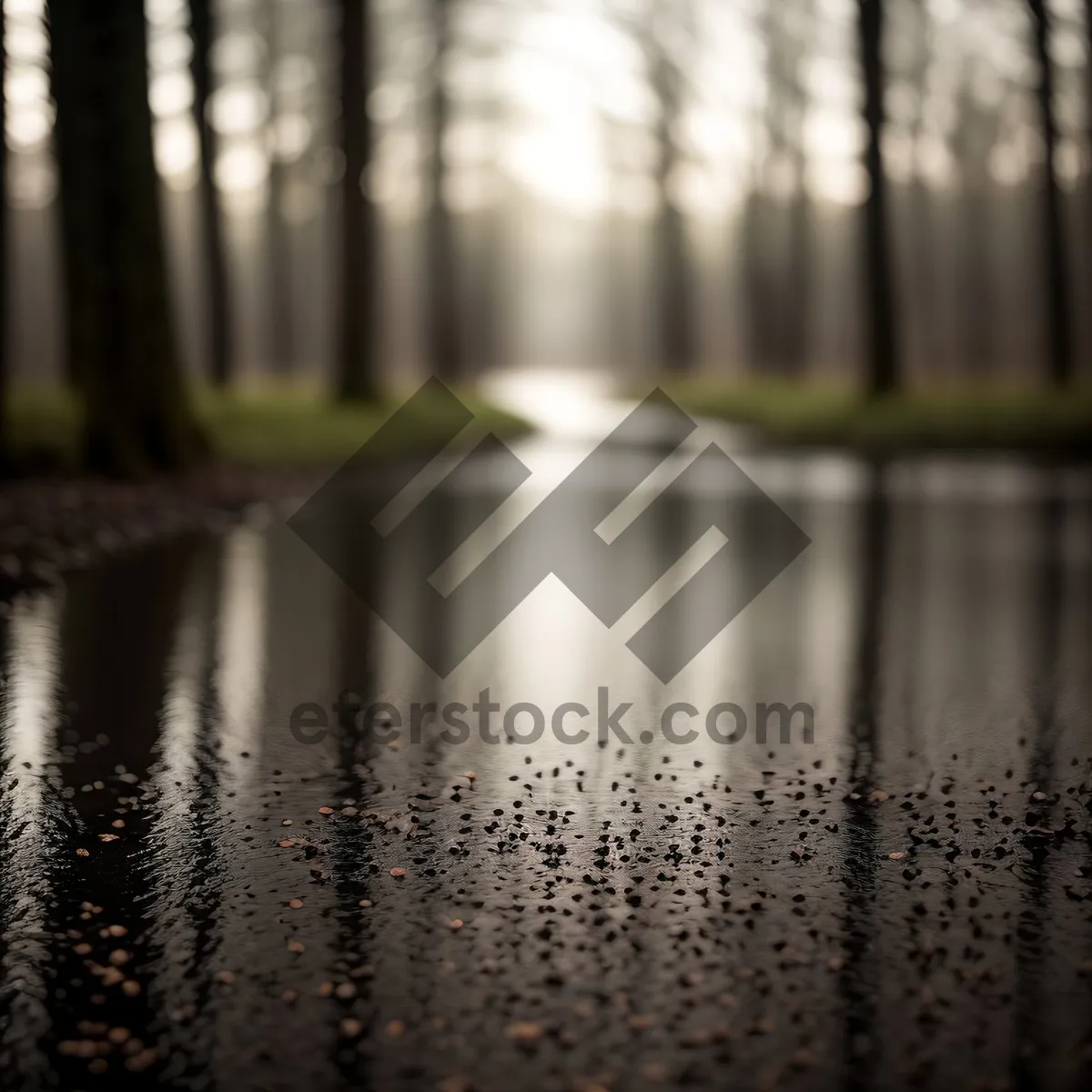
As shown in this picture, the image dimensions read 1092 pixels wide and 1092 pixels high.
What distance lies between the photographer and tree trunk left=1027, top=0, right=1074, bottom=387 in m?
32.2

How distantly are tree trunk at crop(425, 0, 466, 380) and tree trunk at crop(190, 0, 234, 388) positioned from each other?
21.2 ft

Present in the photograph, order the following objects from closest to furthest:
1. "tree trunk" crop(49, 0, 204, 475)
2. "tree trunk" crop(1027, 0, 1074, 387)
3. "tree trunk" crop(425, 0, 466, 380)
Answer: "tree trunk" crop(49, 0, 204, 475)
"tree trunk" crop(1027, 0, 1074, 387)
"tree trunk" crop(425, 0, 466, 380)

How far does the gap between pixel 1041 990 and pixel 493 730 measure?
3.57 meters

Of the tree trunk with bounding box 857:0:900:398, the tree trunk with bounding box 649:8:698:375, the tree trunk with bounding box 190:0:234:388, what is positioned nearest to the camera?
the tree trunk with bounding box 857:0:900:398

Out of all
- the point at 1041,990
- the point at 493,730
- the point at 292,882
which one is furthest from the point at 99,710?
the point at 1041,990

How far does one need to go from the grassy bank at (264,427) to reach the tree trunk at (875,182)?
799 centimetres

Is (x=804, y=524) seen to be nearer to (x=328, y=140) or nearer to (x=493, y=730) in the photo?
(x=493, y=730)

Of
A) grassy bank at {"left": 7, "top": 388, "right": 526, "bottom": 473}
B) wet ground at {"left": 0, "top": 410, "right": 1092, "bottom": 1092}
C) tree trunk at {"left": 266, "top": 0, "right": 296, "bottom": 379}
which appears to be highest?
tree trunk at {"left": 266, "top": 0, "right": 296, "bottom": 379}

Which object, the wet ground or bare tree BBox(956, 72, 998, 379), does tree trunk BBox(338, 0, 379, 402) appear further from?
bare tree BBox(956, 72, 998, 379)

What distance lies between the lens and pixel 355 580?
1240 centimetres

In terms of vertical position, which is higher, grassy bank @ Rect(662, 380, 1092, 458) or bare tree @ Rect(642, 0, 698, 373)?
bare tree @ Rect(642, 0, 698, 373)

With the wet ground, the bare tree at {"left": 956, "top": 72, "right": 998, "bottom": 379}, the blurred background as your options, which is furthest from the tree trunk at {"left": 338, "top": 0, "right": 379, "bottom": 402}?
the bare tree at {"left": 956, "top": 72, "right": 998, "bottom": 379}

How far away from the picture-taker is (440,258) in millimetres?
40844
